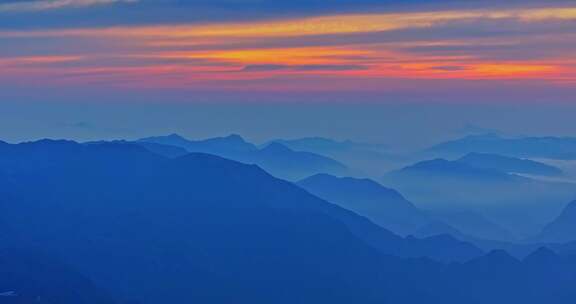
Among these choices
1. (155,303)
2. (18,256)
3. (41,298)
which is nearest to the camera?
(41,298)

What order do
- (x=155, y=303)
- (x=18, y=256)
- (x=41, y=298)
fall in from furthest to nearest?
(x=155, y=303) < (x=18, y=256) < (x=41, y=298)

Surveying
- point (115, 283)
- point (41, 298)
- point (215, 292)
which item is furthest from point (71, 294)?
point (215, 292)

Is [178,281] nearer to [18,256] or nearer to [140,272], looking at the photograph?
[140,272]

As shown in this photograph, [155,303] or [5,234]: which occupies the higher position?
[5,234]

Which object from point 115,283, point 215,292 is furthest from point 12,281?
point 215,292

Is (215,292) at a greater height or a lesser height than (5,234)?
lesser

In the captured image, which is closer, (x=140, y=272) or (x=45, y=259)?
(x=45, y=259)

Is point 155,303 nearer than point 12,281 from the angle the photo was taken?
No

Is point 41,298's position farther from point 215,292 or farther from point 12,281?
point 215,292
